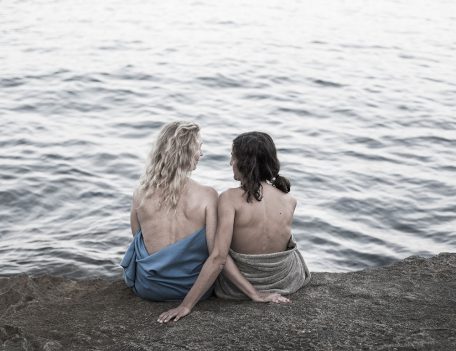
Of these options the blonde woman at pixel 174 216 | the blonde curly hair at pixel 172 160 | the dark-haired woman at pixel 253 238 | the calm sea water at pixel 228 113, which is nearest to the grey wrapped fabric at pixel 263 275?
the dark-haired woman at pixel 253 238

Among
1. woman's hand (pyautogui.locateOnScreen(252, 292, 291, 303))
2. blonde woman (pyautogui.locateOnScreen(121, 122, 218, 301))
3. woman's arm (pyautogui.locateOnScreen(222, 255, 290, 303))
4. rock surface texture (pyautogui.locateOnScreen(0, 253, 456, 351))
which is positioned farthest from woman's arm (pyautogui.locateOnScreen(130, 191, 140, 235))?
woman's hand (pyautogui.locateOnScreen(252, 292, 291, 303))

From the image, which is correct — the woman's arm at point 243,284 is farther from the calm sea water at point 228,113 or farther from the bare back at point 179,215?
the calm sea water at point 228,113

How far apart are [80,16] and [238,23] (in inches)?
149

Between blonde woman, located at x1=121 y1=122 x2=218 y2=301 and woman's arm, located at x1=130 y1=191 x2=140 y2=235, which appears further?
woman's arm, located at x1=130 y1=191 x2=140 y2=235

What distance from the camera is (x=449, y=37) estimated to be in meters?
18.1

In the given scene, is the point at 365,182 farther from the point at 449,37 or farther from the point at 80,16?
the point at 80,16

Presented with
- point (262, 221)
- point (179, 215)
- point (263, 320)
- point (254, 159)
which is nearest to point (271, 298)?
point (263, 320)

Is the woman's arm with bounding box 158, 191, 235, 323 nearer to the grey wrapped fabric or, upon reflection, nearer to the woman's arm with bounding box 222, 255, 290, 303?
the woman's arm with bounding box 222, 255, 290, 303

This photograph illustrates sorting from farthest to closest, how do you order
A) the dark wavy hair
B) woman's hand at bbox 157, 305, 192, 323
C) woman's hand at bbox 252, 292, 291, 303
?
woman's hand at bbox 252, 292, 291, 303, the dark wavy hair, woman's hand at bbox 157, 305, 192, 323

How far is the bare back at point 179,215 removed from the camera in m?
4.80

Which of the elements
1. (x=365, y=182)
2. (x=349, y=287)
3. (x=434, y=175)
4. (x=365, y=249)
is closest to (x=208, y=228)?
(x=349, y=287)

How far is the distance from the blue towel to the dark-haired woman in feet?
0.56

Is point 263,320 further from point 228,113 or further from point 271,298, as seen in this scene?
point 228,113

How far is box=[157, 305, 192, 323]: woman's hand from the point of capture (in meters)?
4.52
